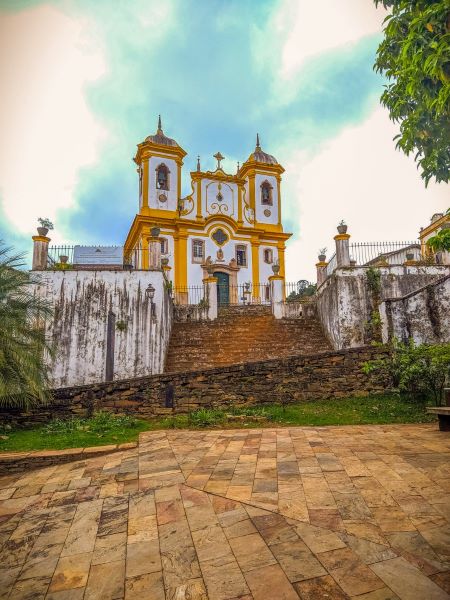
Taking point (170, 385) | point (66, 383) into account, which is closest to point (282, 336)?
point (170, 385)

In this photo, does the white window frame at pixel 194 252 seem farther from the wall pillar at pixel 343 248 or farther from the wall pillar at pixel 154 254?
the wall pillar at pixel 343 248

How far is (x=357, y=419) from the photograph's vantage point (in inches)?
266

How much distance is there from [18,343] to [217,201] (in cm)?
2019

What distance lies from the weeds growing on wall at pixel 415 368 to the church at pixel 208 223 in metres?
15.0

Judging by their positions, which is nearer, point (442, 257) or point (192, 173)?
point (442, 257)

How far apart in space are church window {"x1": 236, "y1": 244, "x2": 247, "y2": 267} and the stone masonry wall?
16.5 m

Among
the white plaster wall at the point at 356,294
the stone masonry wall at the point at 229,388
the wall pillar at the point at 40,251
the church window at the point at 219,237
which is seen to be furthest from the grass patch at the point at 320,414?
the church window at the point at 219,237

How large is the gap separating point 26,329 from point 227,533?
5.73m

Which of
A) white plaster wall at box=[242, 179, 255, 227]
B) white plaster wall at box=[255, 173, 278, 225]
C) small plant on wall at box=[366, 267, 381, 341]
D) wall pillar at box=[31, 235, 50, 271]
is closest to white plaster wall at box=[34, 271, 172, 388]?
wall pillar at box=[31, 235, 50, 271]

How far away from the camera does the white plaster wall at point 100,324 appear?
11.0 meters

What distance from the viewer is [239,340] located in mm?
12156

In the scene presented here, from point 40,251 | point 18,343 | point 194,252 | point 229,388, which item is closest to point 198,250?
point 194,252

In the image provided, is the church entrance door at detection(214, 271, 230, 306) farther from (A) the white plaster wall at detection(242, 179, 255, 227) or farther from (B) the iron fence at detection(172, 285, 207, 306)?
(A) the white plaster wall at detection(242, 179, 255, 227)

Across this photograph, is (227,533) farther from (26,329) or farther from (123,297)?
(123,297)
